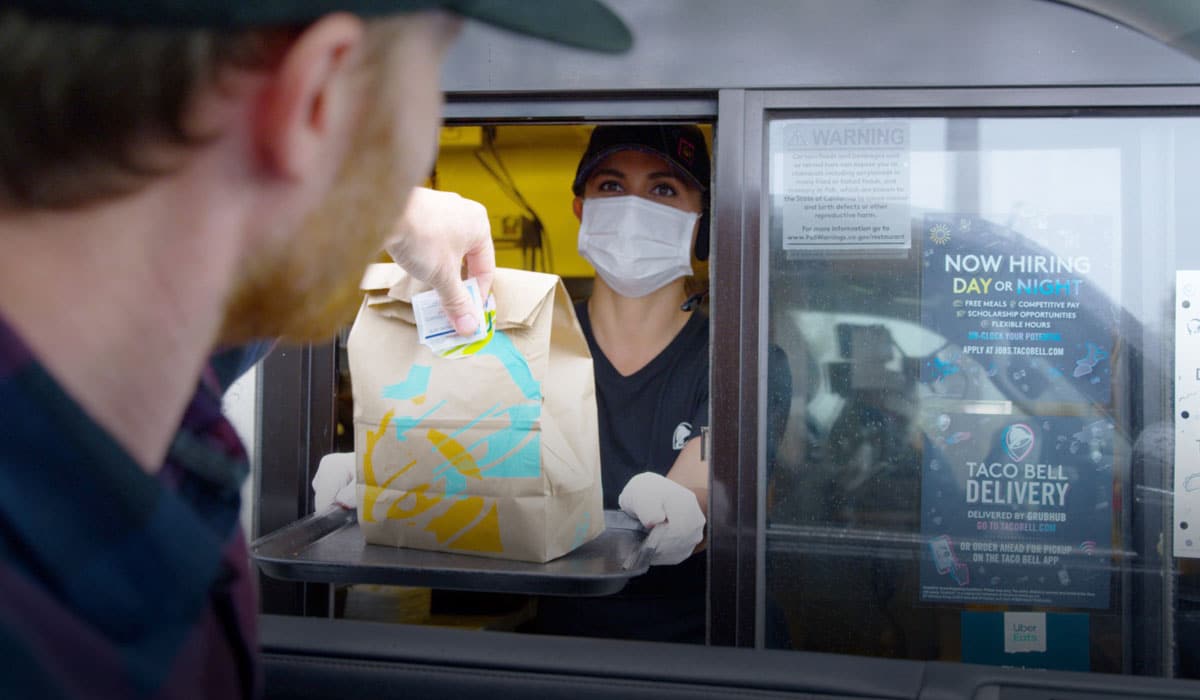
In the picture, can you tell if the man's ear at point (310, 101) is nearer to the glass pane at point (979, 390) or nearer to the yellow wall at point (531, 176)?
the glass pane at point (979, 390)

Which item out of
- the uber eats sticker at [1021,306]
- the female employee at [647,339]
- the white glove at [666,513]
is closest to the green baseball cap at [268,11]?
the uber eats sticker at [1021,306]

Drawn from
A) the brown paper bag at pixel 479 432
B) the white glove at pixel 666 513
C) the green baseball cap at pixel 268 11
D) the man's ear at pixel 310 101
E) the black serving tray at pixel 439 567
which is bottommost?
the black serving tray at pixel 439 567

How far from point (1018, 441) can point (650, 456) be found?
964 millimetres

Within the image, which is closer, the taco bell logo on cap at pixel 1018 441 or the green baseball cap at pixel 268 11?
the green baseball cap at pixel 268 11

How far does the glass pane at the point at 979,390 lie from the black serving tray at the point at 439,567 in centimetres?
40

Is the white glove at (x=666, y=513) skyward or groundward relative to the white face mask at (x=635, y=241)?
groundward

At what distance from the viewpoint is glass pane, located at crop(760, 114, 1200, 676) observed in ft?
6.69

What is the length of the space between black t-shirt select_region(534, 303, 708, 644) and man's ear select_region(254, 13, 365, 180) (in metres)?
2.00

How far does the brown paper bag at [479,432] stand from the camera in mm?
1995

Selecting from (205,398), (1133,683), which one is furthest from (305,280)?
(1133,683)

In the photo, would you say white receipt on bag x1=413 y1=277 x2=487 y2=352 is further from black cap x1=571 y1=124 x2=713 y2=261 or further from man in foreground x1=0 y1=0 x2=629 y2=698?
man in foreground x1=0 y1=0 x2=629 y2=698

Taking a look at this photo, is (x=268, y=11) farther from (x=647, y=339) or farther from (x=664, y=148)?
(x=647, y=339)

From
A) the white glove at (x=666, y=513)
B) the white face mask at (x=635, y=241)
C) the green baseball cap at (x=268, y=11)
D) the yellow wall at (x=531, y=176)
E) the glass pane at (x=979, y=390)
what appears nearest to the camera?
the green baseball cap at (x=268, y=11)

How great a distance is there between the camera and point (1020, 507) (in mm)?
2078
